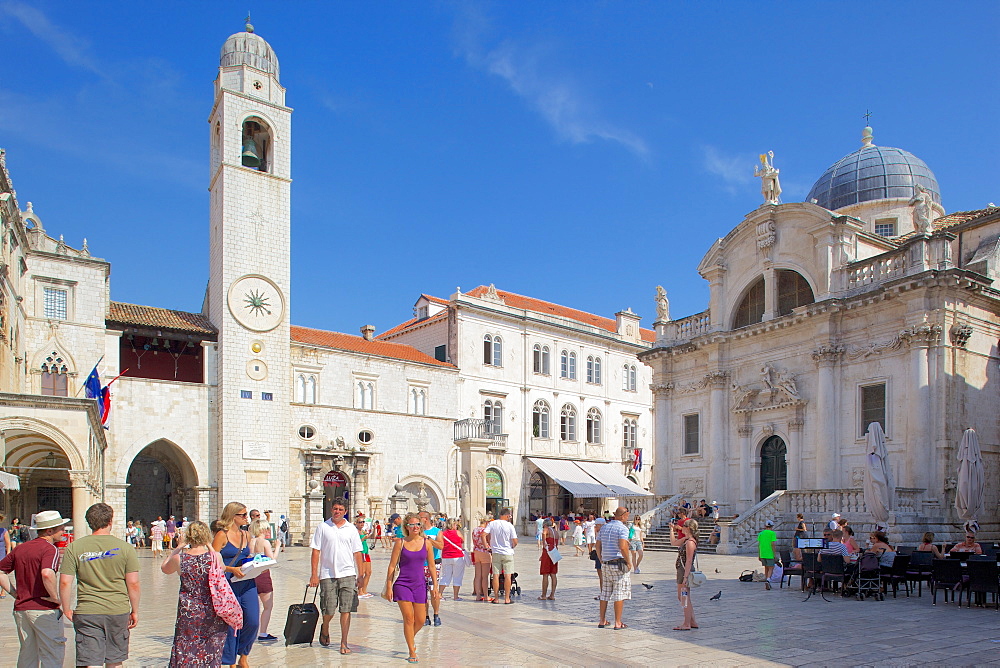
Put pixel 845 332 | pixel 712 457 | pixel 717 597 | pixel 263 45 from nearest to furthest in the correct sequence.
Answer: pixel 717 597, pixel 845 332, pixel 712 457, pixel 263 45

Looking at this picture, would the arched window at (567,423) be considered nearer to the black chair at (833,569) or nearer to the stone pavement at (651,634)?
the stone pavement at (651,634)

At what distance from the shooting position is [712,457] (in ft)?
94.1

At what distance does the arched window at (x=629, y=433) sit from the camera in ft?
155

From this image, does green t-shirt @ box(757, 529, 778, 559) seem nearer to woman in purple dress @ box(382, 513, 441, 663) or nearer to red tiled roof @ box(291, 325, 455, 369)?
woman in purple dress @ box(382, 513, 441, 663)

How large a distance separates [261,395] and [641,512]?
1586 cm

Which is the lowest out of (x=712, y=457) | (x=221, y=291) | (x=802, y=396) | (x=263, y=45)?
(x=712, y=457)

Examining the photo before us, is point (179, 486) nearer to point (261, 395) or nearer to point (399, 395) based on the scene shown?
point (261, 395)

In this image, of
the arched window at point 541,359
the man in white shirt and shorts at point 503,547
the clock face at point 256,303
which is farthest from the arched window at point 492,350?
the man in white shirt and shorts at point 503,547

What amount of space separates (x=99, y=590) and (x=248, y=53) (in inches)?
1316

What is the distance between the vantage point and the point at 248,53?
3538 centimetres

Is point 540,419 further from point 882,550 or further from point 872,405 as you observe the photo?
point 882,550

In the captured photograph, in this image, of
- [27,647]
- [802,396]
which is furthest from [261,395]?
[27,647]

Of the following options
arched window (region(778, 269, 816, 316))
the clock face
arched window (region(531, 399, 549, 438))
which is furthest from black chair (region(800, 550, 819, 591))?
arched window (region(531, 399, 549, 438))

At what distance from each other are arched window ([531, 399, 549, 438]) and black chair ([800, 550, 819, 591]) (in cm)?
2843
